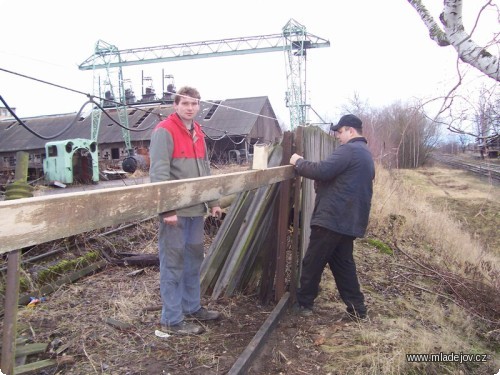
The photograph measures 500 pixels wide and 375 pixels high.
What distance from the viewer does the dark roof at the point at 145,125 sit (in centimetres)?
3091

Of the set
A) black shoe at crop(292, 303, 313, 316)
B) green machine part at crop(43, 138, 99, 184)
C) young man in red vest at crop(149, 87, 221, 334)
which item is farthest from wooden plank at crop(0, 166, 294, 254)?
green machine part at crop(43, 138, 99, 184)

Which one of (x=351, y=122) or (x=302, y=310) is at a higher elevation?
(x=351, y=122)

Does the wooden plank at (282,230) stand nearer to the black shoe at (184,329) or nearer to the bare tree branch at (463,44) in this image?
the black shoe at (184,329)

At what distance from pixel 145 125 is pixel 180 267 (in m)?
Answer: 31.3

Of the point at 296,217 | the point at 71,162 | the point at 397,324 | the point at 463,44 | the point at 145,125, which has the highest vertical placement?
the point at 145,125

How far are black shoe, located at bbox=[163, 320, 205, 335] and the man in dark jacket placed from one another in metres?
1.08

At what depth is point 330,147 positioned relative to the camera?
21.6 ft

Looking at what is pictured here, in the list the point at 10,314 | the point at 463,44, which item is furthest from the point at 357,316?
the point at 10,314

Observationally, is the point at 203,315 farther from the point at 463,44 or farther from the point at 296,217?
the point at 463,44

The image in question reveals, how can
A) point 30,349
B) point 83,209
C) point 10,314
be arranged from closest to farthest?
point 83,209
point 10,314
point 30,349

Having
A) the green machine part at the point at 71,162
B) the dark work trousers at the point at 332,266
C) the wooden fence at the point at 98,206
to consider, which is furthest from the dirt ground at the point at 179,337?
the green machine part at the point at 71,162

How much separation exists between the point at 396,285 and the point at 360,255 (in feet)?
3.56

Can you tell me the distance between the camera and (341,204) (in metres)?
3.47

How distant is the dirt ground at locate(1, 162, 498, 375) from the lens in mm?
2854
